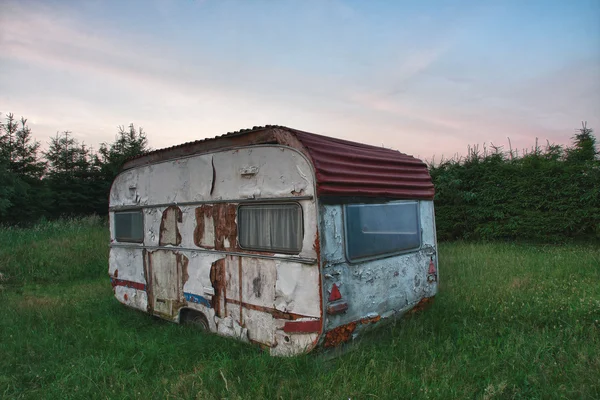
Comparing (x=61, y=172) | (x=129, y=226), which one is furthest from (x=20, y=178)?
(x=129, y=226)

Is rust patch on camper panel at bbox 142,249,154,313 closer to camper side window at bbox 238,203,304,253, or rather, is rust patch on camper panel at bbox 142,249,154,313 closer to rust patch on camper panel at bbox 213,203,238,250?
rust patch on camper panel at bbox 213,203,238,250

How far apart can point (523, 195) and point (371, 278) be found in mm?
8886

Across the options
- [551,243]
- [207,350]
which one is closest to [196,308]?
[207,350]

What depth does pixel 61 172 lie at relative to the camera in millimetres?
22875

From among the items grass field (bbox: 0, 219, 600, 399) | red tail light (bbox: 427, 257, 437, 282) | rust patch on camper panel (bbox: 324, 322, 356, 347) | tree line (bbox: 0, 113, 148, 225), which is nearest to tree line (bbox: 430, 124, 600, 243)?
grass field (bbox: 0, 219, 600, 399)

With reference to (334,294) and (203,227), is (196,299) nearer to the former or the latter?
(203,227)

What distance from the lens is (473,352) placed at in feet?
13.7

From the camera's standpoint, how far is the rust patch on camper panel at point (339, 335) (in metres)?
3.70

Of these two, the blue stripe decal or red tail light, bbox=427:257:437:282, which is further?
red tail light, bbox=427:257:437:282

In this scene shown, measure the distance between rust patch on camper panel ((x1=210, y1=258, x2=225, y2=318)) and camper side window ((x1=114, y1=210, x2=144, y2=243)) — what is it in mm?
1939

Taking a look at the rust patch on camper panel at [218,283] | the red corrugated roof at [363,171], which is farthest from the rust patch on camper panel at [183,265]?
the red corrugated roof at [363,171]

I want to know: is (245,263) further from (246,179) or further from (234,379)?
(234,379)

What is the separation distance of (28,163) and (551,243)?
26.0 m

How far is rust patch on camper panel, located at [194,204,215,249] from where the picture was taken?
4.80 metres
